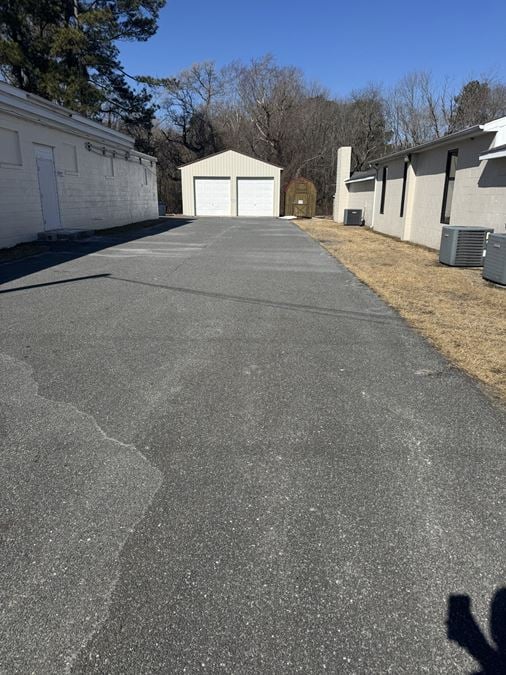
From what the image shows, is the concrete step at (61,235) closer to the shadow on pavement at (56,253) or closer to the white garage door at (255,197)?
the shadow on pavement at (56,253)

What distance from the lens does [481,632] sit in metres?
1.81

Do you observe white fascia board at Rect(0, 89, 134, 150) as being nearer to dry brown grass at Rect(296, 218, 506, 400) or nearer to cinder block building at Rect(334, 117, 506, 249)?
dry brown grass at Rect(296, 218, 506, 400)

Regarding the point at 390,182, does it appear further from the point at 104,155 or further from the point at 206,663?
the point at 206,663

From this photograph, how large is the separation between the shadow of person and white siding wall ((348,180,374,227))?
23.5 m

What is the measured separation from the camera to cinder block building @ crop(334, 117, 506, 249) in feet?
35.6

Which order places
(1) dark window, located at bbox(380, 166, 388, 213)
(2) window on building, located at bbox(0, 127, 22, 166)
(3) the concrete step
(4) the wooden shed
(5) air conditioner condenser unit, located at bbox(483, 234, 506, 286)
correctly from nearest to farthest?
(5) air conditioner condenser unit, located at bbox(483, 234, 506, 286) < (2) window on building, located at bbox(0, 127, 22, 166) < (3) the concrete step < (1) dark window, located at bbox(380, 166, 388, 213) < (4) the wooden shed

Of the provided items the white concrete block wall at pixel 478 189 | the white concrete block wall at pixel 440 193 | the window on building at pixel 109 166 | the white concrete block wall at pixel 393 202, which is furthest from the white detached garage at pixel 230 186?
the white concrete block wall at pixel 478 189

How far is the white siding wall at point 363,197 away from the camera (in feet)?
78.5

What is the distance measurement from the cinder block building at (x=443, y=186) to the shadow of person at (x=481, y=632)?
10308 millimetres

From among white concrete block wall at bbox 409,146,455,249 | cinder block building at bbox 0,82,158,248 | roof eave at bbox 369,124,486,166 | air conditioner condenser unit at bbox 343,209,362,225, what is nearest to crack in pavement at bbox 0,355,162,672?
cinder block building at bbox 0,82,158,248

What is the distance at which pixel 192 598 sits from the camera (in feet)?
6.35

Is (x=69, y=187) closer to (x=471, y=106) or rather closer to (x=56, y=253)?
(x=56, y=253)

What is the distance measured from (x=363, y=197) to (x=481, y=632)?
2546 cm

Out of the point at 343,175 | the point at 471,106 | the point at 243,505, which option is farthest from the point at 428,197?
the point at 471,106
